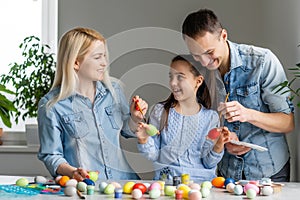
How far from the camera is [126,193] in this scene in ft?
5.48

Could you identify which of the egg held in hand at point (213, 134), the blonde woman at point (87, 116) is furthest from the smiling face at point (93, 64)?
the egg held in hand at point (213, 134)

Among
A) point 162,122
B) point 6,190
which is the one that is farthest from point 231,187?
point 6,190

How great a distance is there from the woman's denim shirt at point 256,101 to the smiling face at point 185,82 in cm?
→ 14

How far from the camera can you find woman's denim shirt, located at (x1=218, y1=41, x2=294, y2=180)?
210 centimetres

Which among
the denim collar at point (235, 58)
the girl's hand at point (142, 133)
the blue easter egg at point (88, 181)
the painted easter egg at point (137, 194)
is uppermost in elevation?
the denim collar at point (235, 58)

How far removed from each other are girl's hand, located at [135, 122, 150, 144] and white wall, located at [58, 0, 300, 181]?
0.09m

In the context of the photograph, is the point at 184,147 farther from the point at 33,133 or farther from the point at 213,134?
the point at 33,133

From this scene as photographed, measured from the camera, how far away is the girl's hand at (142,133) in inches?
77.5

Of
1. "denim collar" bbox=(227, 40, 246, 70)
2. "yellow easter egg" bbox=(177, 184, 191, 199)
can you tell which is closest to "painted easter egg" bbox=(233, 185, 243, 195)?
"yellow easter egg" bbox=(177, 184, 191, 199)

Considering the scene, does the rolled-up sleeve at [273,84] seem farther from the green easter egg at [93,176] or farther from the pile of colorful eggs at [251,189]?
the green easter egg at [93,176]

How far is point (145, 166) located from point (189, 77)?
337 millimetres

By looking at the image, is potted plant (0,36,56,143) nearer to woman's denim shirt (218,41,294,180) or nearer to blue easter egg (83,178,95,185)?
woman's denim shirt (218,41,294,180)

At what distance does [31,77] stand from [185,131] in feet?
3.60

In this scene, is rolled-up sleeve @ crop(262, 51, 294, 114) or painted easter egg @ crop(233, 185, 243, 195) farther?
rolled-up sleeve @ crop(262, 51, 294, 114)
